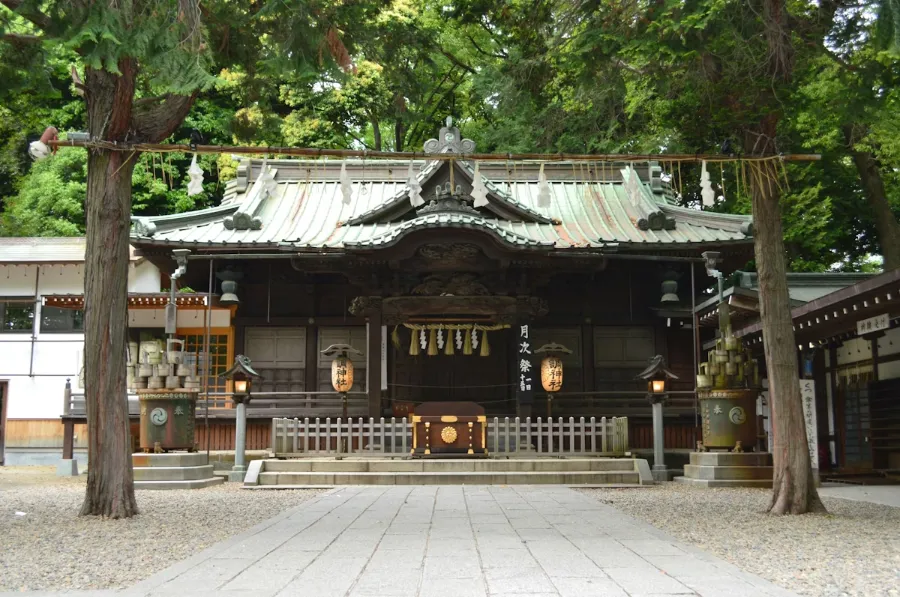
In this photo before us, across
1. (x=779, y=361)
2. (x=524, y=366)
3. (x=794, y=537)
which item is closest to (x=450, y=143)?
(x=524, y=366)

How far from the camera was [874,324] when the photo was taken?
515 inches

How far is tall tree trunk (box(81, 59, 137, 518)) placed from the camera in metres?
9.71

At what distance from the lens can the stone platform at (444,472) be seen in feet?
47.9

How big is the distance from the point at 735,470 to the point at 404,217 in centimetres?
930

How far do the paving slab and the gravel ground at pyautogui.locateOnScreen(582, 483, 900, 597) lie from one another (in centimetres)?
34

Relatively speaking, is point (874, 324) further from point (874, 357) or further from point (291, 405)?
point (291, 405)

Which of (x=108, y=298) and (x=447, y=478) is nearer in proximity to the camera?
(x=108, y=298)

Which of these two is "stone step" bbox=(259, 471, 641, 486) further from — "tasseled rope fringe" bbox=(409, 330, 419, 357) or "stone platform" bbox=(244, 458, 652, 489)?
"tasseled rope fringe" bbox=(409, 330, 419, 357)

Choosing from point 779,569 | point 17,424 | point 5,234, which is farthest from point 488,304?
point 5,234

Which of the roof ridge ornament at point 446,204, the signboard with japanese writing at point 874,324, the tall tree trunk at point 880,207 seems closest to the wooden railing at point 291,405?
the roof ridge ornament at point 446,204

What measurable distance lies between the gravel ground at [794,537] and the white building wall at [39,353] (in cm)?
1772

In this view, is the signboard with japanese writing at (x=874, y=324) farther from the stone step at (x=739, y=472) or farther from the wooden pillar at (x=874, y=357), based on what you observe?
the stone step at (x=739, y=472)

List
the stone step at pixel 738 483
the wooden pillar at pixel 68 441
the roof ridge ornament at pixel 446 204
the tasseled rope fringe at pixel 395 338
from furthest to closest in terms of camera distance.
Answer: the tasseled rope fringe at pixel 395 338
the wooden pillar at pixel 68 441
the roof ridge ornament at pixel 446 204
the stone step at pixel 738 483

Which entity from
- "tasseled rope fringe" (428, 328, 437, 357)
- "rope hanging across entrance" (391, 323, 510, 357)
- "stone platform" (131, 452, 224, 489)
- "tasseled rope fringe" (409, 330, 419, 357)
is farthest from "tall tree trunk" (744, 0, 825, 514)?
"stone platform" (131, 452, 224, 489)
